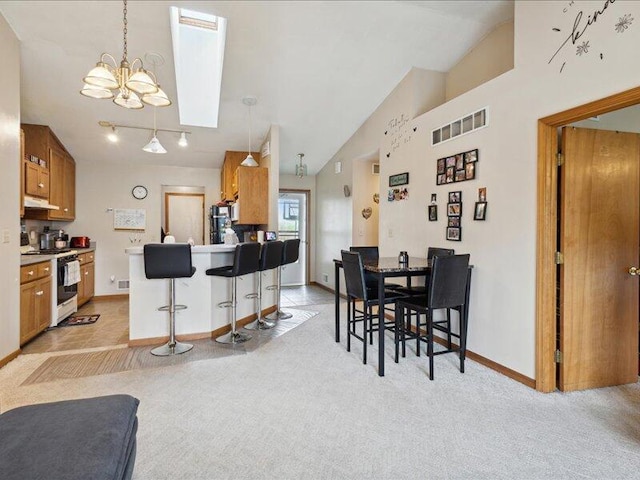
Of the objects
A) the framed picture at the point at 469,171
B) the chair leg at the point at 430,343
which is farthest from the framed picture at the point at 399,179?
the chair leg at the point at 430,343

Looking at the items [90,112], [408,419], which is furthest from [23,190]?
[408,419]

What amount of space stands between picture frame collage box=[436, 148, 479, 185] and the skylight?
257 cm

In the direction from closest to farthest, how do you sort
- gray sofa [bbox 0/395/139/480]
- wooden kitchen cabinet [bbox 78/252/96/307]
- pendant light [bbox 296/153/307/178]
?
gray sofa [bbox 0/395/139/480]
wooden kitchen cabinet [bbox 78/252/96/307]
pendant light [bbox 296/153/307/178]

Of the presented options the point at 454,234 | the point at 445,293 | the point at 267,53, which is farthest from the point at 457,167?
the point at 267,53

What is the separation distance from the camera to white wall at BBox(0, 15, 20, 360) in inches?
117

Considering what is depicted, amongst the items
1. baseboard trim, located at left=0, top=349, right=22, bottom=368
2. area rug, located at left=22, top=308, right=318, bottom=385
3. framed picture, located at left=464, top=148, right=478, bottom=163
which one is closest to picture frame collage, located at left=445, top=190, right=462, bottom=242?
framed picture, located at left=464, top=148, right=478, bottom=163

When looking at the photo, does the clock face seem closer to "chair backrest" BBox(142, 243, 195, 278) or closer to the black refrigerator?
the black refrigerator

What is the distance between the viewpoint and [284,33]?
3.42 m

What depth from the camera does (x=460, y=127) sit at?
338 cm

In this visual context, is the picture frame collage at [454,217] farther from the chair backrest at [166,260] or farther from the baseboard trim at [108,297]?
the baseboard trim at [108,297]

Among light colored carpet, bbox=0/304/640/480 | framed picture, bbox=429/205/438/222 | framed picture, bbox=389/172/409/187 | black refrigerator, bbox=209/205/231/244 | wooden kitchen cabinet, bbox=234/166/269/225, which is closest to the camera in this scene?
light colored carpet, bbox=0/304/640/480

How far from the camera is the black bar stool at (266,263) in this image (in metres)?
3.93

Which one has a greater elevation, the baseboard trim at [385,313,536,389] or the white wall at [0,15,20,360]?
the white wall at [0,15,20,360]

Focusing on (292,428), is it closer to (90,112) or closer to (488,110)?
(488,110)
